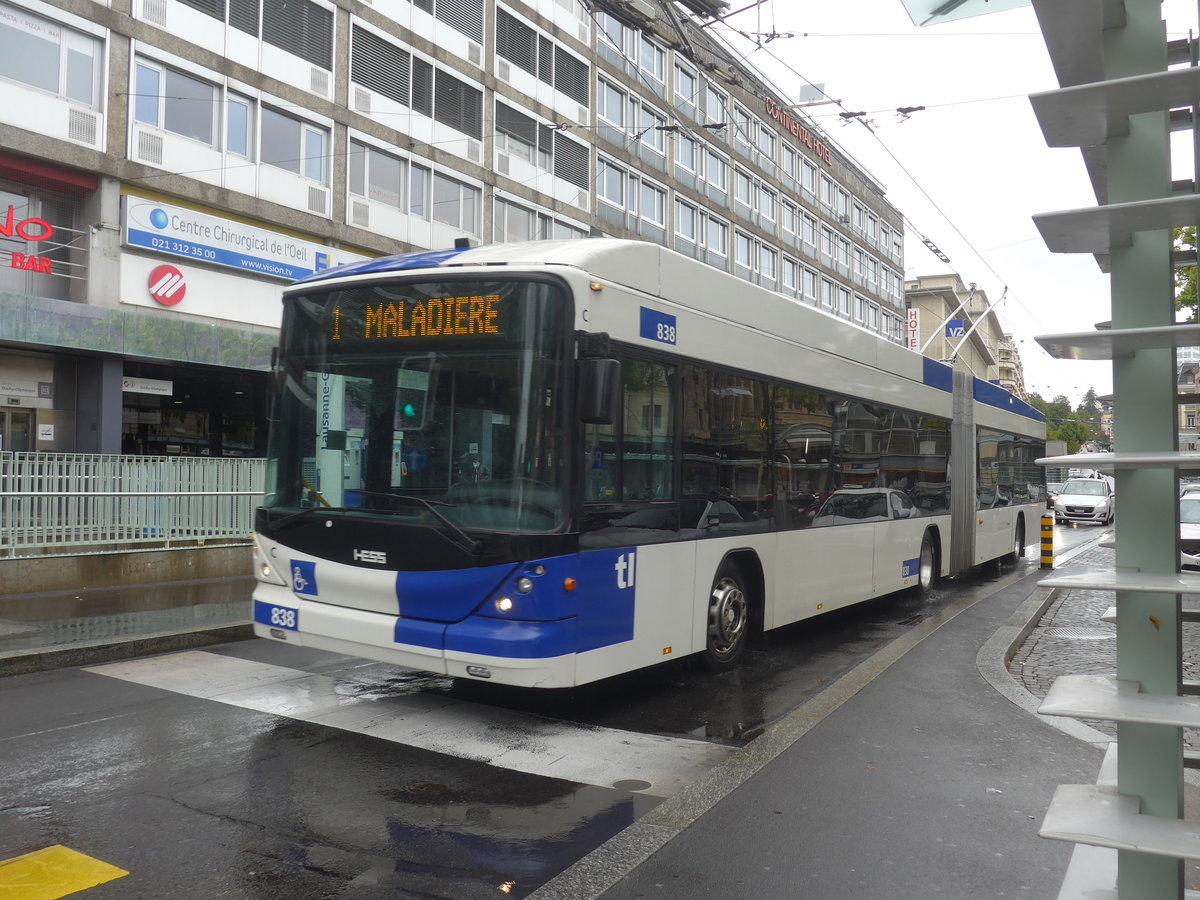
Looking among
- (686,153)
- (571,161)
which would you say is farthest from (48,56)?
(686,153)

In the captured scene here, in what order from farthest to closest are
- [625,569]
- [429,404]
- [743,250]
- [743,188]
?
[743,250], [743,188], [625,569], [429,404]

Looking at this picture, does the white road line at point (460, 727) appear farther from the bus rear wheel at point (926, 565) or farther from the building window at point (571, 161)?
the building window at point (571, 161)

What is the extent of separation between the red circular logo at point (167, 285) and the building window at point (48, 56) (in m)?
3.12

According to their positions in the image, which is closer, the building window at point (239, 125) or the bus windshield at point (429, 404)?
the bus windshield at point (429, 404)

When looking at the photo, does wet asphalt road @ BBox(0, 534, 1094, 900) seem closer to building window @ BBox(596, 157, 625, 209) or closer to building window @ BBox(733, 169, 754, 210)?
building window @ BBox(596, 157, 625, 209)

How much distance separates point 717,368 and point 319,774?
161 inches

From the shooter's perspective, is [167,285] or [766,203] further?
[766,203]

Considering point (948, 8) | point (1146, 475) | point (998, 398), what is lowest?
point (1146, 475)

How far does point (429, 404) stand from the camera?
623 centimetres

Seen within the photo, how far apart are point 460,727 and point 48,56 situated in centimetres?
1656

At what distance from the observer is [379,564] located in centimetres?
624

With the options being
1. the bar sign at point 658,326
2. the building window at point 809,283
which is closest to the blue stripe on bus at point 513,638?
the bar sign at point 658,326

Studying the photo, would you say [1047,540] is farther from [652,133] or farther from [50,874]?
[652,133]

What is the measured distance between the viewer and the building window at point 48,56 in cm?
1691
